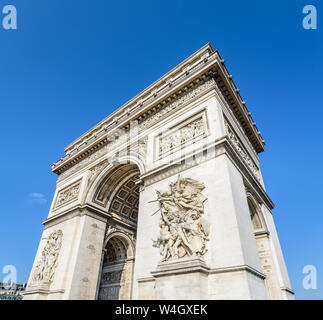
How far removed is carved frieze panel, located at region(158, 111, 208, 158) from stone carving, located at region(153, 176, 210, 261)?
190cm

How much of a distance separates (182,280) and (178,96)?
7.89 metres

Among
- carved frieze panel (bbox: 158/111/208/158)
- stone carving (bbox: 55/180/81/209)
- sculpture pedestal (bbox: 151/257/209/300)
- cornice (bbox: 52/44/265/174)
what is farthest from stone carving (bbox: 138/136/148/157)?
sculpture pedestal (bbox: 151/257/209/300)

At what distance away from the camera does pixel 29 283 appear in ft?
38.2

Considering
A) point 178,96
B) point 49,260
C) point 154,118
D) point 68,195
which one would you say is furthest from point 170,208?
point 68,195

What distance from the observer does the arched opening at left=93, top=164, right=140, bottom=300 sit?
12773 mm

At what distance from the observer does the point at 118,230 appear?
13312 mm

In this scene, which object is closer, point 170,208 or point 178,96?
point 170,208

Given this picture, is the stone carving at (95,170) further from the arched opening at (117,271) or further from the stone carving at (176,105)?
the arched opening at (117,271)

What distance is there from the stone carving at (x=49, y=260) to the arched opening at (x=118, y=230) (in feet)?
8.19

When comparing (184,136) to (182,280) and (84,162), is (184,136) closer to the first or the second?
(182,280)

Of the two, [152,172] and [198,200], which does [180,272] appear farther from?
[152,172]

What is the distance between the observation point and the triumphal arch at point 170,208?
20.0 feet
